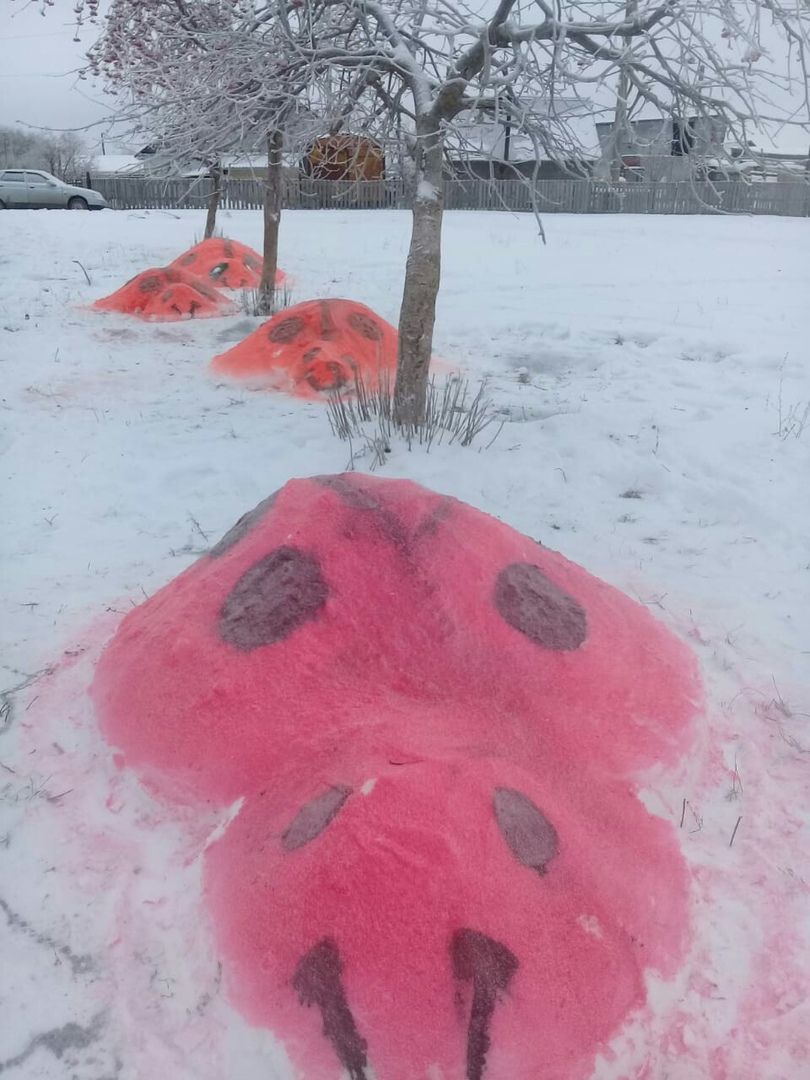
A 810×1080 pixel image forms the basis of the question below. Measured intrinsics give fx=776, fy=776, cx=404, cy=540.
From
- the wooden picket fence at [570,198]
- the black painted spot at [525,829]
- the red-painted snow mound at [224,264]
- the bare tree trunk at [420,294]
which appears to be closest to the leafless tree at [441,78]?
the bare tree trunk at [420,294]

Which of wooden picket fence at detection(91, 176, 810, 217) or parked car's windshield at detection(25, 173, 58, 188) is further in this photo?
parked car's windshield at detection(25, 173, 58, 188)

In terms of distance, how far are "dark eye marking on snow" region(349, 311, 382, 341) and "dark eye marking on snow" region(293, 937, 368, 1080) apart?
552 centimetres

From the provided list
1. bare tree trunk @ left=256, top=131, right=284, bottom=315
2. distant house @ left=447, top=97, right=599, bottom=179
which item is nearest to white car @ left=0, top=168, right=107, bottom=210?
bare tree trunk @ left=256, top=131, right=284, bottom=315

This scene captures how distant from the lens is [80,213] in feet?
58.9

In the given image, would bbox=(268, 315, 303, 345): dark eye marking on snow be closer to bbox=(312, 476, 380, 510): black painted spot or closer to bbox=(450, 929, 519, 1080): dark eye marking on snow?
bbox=(312, 476, 380, 510): black painted spot

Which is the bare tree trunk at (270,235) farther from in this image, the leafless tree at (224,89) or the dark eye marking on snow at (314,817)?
the dark eye marking on snow at (314,817)

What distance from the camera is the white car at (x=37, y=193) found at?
2155cm

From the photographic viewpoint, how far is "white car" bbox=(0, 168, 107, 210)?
21547 mm

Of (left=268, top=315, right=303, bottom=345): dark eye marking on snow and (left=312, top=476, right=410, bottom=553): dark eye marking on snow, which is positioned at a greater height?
(left=268, top=315, right=303, bottom=345): dark eye marking on snow

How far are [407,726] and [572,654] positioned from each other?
0.65 m

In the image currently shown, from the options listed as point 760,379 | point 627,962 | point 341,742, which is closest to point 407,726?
point 341,742

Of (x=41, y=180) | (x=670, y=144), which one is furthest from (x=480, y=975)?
(x=41, y=180)

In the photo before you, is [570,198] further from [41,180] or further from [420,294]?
[420,294]

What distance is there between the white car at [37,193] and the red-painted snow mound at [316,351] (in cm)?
1850
